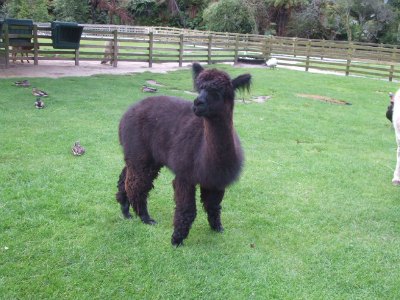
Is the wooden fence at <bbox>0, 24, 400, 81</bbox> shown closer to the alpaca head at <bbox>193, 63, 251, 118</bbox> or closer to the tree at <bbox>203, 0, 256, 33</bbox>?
the tree at <bbox>203, 0, 256, 33</bbox>

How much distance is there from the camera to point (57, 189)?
5.57 metres

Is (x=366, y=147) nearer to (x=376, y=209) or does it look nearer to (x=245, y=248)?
(x=376, y=209)

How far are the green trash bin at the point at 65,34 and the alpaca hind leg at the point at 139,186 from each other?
13.0 m

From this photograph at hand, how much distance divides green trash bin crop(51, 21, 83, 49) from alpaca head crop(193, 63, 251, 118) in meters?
13.8

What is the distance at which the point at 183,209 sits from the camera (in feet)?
14.2

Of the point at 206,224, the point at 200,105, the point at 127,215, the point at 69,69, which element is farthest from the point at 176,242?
the point at 69,69

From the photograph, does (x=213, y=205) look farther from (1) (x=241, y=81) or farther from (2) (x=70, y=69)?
(2) (x=70, y=69)

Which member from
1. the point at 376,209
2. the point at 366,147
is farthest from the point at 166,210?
the point at 366,147

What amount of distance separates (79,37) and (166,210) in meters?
13.3

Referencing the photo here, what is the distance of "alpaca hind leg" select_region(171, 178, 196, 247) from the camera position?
432cm

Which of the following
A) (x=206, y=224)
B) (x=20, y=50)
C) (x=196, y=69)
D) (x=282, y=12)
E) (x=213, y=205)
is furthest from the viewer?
(x=282, y=12)

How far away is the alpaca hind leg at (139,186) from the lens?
4711mm

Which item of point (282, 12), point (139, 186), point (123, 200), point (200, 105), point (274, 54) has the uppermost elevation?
point (282, 12)

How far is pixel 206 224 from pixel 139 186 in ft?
3.13
